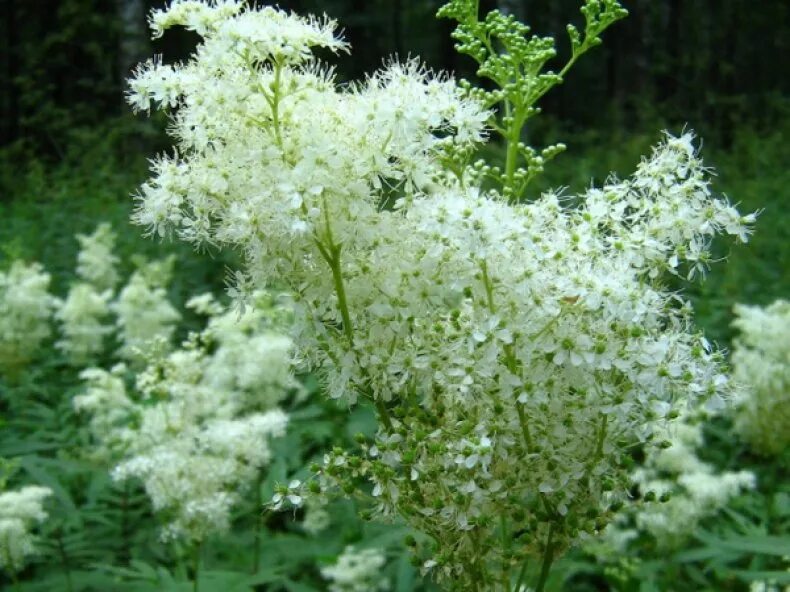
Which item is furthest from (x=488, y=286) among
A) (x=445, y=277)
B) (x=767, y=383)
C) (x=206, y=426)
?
(x=767, y=383)

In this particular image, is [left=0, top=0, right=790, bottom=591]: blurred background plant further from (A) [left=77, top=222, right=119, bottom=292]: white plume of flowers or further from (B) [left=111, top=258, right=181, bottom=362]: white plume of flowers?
(B) [left=111, top=258, right=181, bottom=362]: white plume of flowers

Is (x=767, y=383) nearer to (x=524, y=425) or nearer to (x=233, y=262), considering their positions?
(x=524, y=425)

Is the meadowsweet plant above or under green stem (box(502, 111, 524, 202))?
under

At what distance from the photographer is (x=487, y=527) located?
147 centimetres

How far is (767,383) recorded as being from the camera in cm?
355

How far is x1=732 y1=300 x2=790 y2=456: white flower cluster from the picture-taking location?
350 centimetres

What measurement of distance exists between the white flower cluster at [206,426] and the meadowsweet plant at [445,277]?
1233 millimetres

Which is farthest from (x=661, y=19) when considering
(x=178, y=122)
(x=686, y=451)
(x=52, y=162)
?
(x=178, y=122)

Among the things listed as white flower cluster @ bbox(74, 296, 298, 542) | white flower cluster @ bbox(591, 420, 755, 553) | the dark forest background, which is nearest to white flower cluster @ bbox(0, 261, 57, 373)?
white flower cluster @ bbox(74, 296, 298, 542)

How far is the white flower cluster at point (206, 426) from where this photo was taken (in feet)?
9.67

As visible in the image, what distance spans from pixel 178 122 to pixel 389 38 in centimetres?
1984

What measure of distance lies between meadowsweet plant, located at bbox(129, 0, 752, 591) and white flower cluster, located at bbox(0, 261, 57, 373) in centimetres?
365

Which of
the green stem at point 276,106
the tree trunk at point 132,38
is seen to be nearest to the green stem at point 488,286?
the green stem at point 276,106

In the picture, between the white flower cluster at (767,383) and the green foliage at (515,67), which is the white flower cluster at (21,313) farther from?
the green foliage at (515,67)
